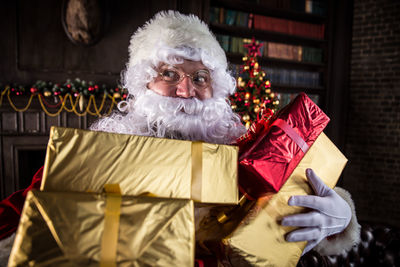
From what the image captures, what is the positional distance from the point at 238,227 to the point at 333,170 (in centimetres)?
51

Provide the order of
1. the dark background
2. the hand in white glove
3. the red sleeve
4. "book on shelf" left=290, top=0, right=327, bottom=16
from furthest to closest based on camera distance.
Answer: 1. "book on shelf" left=290, top=0, right=327, bottom=16
2. the dark background
3. the red sleeve
4. the hand in white glove

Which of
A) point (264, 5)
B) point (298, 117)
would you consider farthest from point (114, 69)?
point (298, 117)

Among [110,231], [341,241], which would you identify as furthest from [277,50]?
[110,231]

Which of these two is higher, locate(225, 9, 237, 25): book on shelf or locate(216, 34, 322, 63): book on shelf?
locate(225, 9, 237, 25): book on shelf

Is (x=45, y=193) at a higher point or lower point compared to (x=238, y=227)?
higher

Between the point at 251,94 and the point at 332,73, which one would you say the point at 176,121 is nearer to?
the point at 251,94

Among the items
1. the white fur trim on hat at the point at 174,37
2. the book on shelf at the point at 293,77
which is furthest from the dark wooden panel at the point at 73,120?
the book on shelf at the point at 293,77

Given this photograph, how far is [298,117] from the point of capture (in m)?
1.12

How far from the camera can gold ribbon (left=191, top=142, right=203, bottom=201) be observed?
0.93m

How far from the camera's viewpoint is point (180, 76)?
4.71ft

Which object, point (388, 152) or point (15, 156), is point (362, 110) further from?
point (15, 156)

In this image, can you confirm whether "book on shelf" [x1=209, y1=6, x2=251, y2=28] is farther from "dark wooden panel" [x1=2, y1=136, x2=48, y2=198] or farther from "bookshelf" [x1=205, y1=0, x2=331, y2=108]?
"dark wooden panel" [x1=2, y1=136, x2=48, y2=198]

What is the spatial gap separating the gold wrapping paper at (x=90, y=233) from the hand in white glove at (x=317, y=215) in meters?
0.44

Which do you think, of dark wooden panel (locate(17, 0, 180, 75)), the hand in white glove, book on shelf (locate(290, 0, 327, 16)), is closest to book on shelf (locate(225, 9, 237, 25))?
dark wooden panel (locate(17, 0, 180, 75))
